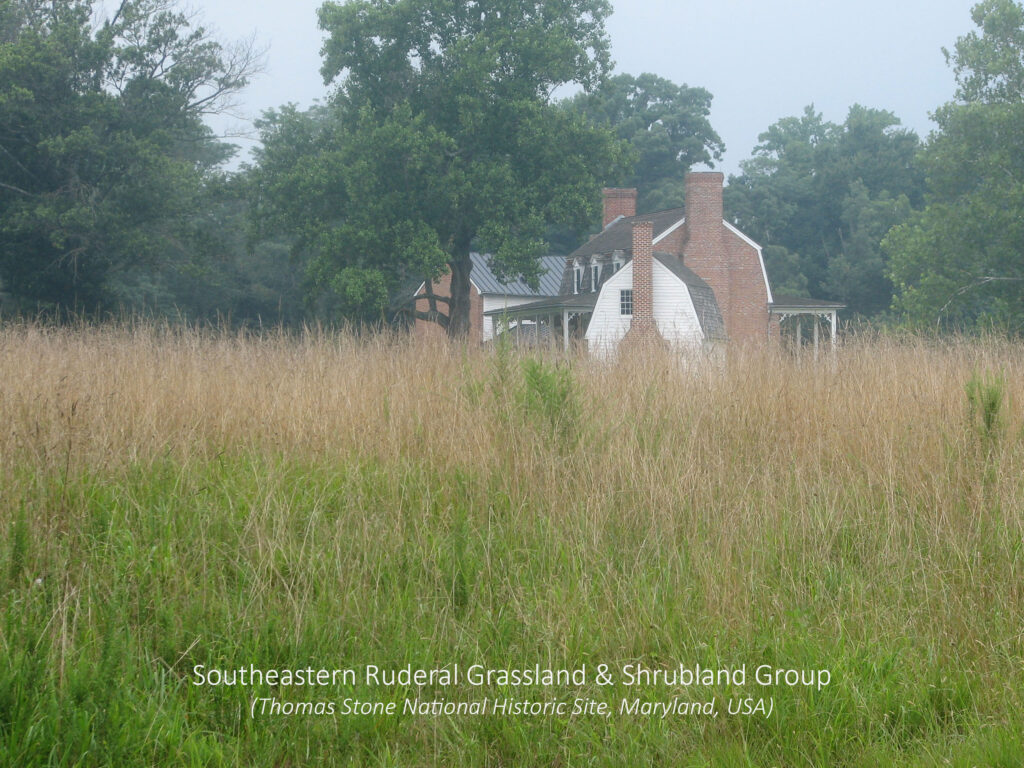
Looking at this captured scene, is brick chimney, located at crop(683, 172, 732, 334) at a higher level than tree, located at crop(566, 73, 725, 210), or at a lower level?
lower

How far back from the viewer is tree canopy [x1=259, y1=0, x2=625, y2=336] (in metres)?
33.1

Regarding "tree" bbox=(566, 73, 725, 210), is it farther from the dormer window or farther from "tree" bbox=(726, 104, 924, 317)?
the dormer window

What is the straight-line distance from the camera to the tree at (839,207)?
61.9m

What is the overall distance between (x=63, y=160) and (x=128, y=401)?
29273 mm

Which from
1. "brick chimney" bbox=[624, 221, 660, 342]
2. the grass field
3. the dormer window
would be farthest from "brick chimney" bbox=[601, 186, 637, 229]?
the grass field

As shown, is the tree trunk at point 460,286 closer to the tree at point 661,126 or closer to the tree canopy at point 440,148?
the tree canopy at point 440,148

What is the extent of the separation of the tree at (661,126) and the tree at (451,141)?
35498mm

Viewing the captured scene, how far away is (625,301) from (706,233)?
5842 millimetres

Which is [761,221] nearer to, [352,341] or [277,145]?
[277,145]

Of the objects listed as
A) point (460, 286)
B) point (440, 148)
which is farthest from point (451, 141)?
point (460, 286)

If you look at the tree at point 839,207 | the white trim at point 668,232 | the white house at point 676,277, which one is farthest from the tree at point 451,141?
the tree at point 839,207

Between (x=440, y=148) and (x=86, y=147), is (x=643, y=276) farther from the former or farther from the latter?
(x=86, y=147)

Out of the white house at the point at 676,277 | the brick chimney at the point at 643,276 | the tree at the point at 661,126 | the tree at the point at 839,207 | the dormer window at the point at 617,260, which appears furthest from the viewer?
the tree at the point at 661,126

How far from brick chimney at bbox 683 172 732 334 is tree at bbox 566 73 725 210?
28.7m
